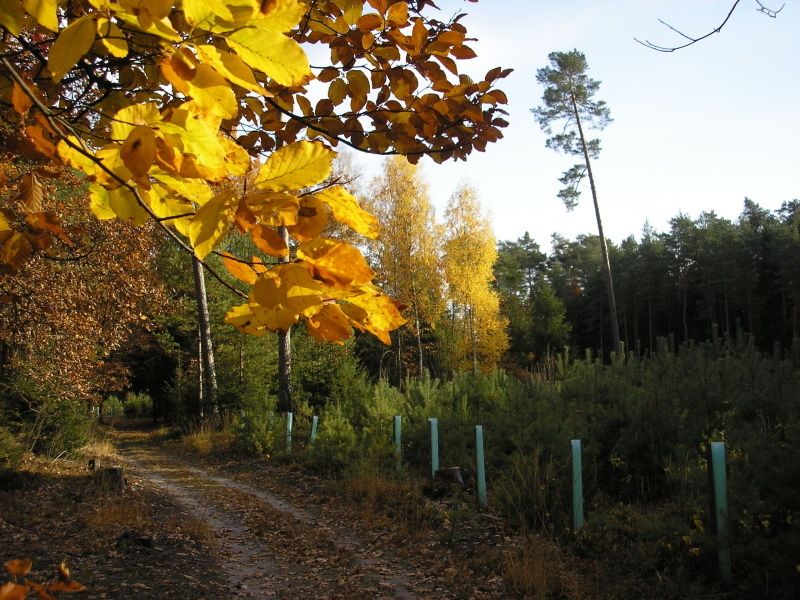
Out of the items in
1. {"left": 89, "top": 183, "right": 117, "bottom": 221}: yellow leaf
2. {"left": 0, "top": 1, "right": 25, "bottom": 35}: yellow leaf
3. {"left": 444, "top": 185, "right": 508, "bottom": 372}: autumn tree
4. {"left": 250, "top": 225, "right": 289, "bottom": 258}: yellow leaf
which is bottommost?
{"left": 250, "top": 225, "right": 289, "bottom": 258}: yellow leaf

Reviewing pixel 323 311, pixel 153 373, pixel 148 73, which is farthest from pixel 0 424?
pixel 153 373

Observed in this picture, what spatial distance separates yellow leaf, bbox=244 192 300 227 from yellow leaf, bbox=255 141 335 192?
0.01m

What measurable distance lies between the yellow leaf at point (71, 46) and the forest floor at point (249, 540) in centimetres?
460

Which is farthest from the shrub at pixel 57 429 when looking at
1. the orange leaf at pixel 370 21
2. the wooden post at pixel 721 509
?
the orange leaf at pixel 370 21

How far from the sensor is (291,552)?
18.7 feet

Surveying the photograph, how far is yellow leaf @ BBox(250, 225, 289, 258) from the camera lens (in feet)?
2.20

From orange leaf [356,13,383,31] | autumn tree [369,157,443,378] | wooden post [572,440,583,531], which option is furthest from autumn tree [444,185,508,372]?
orange leaf [356,13,383,31]

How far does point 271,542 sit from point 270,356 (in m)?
10.1

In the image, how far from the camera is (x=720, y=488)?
4035mm

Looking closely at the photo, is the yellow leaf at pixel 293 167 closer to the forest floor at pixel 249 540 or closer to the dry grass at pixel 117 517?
the forest floor at pixel 249 540

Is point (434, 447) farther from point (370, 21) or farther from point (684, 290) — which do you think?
point (684, 290)

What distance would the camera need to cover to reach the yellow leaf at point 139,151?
638 mm

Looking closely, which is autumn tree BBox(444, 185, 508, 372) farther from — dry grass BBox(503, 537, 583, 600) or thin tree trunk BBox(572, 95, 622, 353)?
dry grass BBox(503, 537, 583, 600)

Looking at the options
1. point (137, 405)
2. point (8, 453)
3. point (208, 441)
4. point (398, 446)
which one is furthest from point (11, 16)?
point (137, 405)
